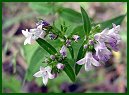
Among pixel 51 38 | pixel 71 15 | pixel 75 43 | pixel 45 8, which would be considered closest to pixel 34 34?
pixel 51 38

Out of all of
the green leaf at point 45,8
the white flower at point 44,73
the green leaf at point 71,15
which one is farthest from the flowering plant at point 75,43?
the green leaf at point 45,8

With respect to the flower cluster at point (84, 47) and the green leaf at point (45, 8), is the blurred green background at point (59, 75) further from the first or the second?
the flower cluster at point (84, 47)

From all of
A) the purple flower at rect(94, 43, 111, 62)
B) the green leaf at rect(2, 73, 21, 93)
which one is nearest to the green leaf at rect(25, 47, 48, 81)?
the purple flower at rect(94, 43, 111, 62)

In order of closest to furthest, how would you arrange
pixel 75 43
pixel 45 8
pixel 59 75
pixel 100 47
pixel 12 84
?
pixel 100 47
pixel 75 43
pixel 45 8
pixel 12 84
pixel 59 75

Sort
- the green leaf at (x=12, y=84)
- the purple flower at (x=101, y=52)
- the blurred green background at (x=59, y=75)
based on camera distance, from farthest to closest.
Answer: the blurred green background at (x=59, y=75) → the green leaf at (x=12, y=84) → the purple flower at (x=101, y=52)

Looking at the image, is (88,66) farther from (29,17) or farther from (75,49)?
(29,17)

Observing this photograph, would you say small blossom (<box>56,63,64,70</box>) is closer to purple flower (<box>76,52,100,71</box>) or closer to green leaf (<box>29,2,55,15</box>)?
purple flower (<box>76,52,100,71</box>)

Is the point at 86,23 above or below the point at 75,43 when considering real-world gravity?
above

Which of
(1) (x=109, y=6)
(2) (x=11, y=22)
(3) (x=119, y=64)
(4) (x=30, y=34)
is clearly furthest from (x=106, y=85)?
(4) (x=30, y=34)

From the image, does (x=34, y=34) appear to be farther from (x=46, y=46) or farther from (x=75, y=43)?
(x=75, y=43)
